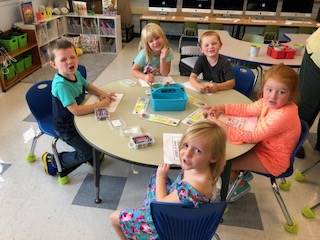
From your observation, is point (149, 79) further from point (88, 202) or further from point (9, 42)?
point (9, 42)

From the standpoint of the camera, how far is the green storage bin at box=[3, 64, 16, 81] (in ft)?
11.2

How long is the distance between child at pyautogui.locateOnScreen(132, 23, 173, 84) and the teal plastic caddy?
46 centimetres

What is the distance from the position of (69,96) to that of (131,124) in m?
0.43

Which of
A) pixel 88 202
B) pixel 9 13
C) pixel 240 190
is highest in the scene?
pixel 9 13

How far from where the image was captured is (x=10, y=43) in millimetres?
3434

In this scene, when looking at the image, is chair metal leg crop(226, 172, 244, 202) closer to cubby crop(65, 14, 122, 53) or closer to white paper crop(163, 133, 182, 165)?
white paper crop(163, 133, 182, 165)

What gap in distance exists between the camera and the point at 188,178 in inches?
42.7

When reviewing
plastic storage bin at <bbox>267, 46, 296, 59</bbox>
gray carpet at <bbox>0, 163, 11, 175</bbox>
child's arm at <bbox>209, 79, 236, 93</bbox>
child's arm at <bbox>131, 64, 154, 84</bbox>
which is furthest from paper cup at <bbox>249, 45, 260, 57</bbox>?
gray carpet at <bbox>0, 163, 11, 175</bbox>

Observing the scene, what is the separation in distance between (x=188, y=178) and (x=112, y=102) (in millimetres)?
832

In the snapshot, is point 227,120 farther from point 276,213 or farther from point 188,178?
point 276,213

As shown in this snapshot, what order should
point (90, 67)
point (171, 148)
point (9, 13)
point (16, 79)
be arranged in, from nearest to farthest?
1. point (171, 148)
2. point (16, 79)
3. point (9, 13)
4. point (90, 67)

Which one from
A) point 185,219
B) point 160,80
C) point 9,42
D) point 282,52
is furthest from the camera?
point 9,42

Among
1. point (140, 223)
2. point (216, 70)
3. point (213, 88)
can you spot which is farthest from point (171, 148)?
point (216, 70)

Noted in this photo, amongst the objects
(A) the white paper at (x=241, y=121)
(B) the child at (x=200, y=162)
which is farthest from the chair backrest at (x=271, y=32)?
(B) the child at (x=200, y=162)
